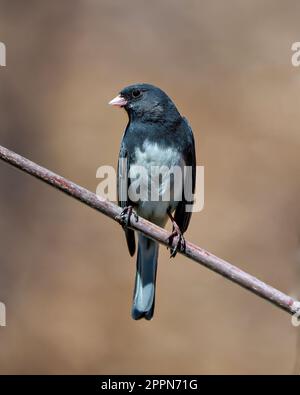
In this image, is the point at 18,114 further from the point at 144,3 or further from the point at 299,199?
the point at 299,199

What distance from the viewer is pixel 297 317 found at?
2209mm

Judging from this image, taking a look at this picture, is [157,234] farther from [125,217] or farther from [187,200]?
[187,200]

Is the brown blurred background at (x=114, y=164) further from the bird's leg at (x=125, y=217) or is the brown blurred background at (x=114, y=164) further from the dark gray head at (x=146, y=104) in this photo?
the bird's leg at (x=125, y=217)

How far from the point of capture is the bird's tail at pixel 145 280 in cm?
350

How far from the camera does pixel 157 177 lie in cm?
341

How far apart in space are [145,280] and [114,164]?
169cm

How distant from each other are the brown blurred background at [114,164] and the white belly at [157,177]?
1.43 m

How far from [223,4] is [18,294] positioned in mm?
2734

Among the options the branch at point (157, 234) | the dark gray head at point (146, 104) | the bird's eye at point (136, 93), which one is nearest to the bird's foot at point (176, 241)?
the branch at point (157, 234)

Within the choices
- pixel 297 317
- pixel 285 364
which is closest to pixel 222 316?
pixel 285 364

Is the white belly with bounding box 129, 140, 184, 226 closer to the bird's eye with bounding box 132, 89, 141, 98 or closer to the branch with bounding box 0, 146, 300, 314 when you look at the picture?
the bird's eye with bounding box 132, 89, 141, 98

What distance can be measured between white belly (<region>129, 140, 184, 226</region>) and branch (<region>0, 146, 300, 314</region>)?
0.83 m

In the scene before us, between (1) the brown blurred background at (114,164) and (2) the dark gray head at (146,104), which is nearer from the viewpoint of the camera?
(2) the dark gray head at (146,104)

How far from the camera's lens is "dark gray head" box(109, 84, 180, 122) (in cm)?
345
